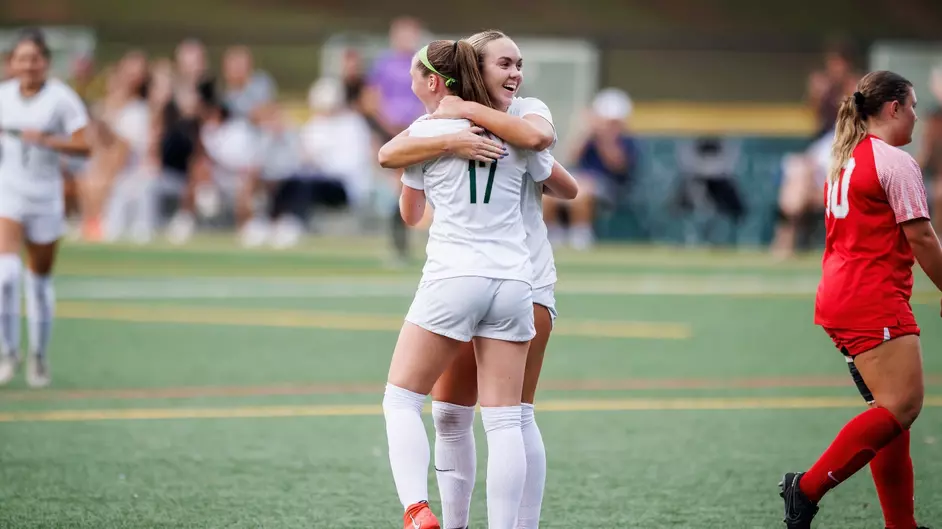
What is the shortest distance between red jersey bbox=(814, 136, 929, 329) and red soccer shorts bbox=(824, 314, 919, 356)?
2cm

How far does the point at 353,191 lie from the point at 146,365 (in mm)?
12842

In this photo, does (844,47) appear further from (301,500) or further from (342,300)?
(301,500)

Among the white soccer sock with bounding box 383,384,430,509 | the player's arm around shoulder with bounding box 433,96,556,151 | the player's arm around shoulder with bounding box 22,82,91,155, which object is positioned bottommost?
the white soccer sock with bounding box 383,384,430,509

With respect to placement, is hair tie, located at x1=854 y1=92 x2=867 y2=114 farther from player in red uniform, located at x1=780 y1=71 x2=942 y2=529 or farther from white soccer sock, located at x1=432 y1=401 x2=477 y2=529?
white soccer sock, located at x1=432 y1=401 x2=477 y2=529

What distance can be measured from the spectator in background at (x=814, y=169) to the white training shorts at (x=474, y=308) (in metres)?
14.1

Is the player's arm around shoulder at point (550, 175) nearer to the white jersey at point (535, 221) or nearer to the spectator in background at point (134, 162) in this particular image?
the white jersey at point (535, 221)

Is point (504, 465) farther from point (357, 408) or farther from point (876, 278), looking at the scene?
point (357, 408)

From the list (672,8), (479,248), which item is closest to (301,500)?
(479,248)

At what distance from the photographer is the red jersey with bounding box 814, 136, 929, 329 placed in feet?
18.0

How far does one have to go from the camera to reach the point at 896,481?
5.73m

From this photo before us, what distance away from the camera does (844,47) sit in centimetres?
1980

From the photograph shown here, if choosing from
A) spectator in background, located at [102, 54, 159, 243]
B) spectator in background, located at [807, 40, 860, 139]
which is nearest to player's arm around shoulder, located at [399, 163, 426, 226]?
spectator in background, located at [807, 40, 860, 139]

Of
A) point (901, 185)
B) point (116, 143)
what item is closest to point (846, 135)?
point (901, 185)

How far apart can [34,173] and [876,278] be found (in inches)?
231
